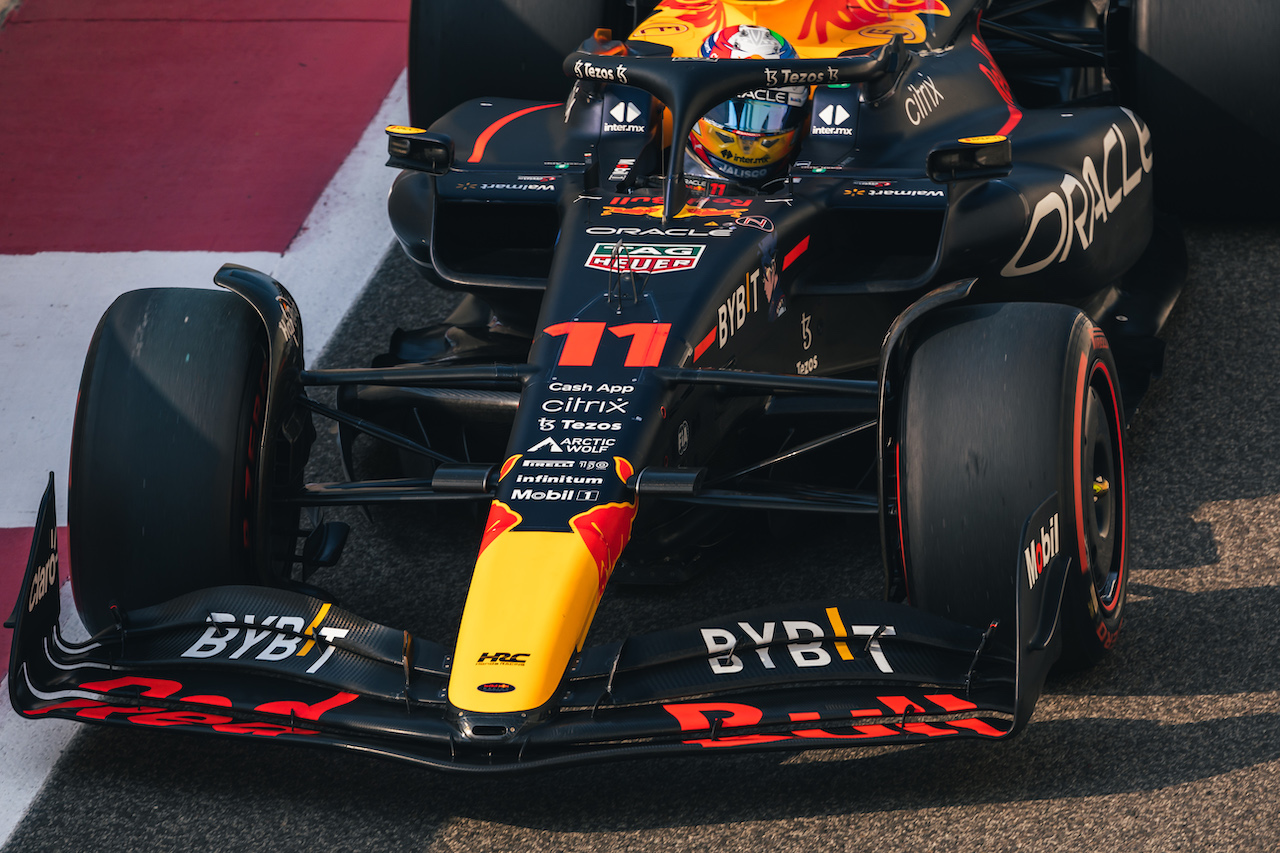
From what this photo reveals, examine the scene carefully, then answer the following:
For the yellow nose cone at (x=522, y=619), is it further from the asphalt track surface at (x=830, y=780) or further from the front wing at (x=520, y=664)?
the asphalt track surface at (x=830, y=780)

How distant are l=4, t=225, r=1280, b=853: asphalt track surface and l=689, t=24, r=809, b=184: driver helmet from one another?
111 centimetres

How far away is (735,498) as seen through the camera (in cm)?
326

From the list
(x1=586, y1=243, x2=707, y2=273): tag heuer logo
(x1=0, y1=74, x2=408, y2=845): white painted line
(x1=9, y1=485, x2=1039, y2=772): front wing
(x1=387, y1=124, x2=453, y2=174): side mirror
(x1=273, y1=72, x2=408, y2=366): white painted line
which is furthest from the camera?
(x1=273, y1=72, x2=408, y2=366): white painted line

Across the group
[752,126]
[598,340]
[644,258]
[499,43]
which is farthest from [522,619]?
[499,43]

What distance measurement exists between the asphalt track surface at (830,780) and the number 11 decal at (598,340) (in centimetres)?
73

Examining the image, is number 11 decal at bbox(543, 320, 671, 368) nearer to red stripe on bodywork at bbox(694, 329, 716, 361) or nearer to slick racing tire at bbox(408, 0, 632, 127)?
red stripe on bodywork at bbox(694, 329, 716, 361)

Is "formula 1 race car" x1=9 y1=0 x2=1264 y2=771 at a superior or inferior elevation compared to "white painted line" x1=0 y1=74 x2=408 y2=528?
superior

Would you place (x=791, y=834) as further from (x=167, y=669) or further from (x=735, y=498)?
(x=167, y=669)

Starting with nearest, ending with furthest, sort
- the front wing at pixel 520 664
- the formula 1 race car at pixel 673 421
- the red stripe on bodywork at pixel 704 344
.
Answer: the front wing at pixel 520 664 → the formula 1 race car at pixel 673 421 → the red stripe on bodywork at pixel 704 344

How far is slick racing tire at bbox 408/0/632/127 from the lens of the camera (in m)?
5.73

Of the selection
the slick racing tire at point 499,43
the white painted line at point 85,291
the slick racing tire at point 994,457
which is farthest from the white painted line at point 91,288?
the slick racing tire at point 994,457

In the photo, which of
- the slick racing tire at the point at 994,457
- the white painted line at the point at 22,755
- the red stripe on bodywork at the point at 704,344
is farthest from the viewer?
the red stripe on bodywork at the point at 704,344

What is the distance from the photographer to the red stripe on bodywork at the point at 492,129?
4637 mm

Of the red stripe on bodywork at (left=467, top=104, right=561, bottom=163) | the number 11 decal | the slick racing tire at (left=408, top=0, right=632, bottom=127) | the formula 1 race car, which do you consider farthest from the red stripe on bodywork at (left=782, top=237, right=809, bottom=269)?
the slick racing tire at (left=408, top=0, right=632, bottom=127)
